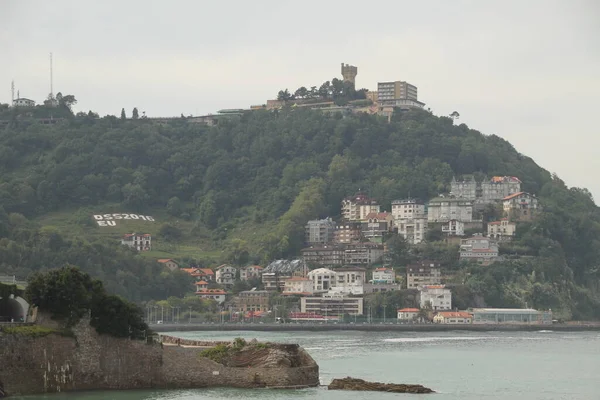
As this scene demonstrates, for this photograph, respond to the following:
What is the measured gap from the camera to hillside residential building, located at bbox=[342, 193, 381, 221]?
168m

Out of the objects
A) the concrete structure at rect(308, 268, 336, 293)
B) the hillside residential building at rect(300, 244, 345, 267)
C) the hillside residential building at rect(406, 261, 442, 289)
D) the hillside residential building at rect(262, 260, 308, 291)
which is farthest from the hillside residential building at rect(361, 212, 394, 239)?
the hillside residential building at rect(406, 261, 442, 289)

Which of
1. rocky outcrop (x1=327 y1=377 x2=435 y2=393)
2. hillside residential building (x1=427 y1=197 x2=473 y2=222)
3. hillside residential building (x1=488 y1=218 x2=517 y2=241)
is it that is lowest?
rocky outcrop (x1=327 y1=377 x2=435 y2=393)

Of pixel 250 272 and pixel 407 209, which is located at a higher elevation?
pixel 407 209

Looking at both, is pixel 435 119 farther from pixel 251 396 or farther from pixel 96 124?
pixel 251 396

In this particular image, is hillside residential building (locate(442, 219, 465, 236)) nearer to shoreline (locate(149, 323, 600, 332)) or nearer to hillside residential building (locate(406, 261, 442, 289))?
hillside residential building (locate(406, 261, 442, 289))

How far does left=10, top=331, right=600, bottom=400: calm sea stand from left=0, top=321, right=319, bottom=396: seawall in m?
0.69

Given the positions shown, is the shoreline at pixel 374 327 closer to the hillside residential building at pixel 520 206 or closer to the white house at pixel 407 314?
the white house at pixel 407 314

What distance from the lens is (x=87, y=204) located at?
172 metres

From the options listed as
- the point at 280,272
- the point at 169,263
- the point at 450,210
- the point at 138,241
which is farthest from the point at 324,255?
the point at 138,241

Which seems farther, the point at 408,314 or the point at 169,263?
the point at 169,263

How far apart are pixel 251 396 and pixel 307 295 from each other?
100 metres

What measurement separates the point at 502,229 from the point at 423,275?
1352 cm

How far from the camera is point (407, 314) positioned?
461 ft

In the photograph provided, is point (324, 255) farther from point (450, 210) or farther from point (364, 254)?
point (450, 210)
